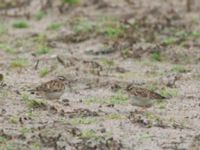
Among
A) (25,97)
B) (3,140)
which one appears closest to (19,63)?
(25,97)

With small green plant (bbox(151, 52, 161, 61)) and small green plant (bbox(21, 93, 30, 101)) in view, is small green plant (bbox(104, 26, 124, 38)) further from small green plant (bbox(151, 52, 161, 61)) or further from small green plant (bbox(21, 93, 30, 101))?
small green plant (bbox(21, 93, 30, 101))

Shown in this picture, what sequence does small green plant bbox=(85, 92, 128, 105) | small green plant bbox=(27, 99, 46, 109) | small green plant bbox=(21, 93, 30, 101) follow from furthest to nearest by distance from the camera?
small green plant bbox=(85, 92, 128, 105), small green plant bbox=(21, 93, 30, 101), small green plant bbox=(27, 99, 46, 109)

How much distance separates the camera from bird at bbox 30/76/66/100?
856 cm

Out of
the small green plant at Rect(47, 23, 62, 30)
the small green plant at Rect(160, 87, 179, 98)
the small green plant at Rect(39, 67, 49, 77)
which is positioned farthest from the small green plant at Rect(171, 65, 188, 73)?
the small green plant at Rect(47, 23, 62, 30)

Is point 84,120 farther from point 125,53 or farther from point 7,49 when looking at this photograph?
point 7,49

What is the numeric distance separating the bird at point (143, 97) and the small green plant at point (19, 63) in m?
1.83

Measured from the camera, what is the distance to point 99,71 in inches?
393

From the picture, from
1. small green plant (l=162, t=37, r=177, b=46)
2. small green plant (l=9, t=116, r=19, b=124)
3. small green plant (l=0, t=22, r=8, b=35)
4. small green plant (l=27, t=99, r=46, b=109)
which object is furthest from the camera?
small green plant (l=0, t=22, r=8, b=35)

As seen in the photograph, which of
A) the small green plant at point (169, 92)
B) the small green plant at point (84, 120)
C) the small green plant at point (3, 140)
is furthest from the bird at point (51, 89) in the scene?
the small green plant at point (3, 140)

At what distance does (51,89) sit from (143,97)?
978 mm

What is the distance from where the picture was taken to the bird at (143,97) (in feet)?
27.7

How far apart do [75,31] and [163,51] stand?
5.88 feet

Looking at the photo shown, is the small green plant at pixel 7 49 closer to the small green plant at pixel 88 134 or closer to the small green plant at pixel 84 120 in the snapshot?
the small green plant at pixel 84 120

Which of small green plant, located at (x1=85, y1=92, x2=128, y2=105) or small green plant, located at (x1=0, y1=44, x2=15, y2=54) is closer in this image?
small green plant, located at (x1=85, y1=92, x2=128, y2=105)
